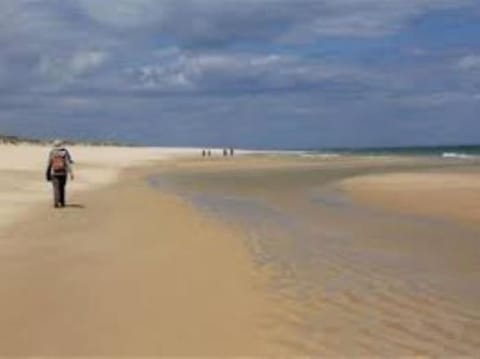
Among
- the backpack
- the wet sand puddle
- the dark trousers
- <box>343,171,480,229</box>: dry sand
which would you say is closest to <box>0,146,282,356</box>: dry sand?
the wet sand puddle

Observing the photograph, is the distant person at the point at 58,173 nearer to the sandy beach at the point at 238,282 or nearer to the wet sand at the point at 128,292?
the sandy beach at the point at 238,282

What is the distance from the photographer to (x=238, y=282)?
12.5m

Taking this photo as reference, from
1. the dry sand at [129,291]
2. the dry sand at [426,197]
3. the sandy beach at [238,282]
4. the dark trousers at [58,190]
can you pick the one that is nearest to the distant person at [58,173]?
the dark trousers at [58,190]

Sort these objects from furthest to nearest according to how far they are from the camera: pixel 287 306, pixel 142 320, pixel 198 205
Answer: pixel 198 205 → pixel 287 306 → pixel 142 320

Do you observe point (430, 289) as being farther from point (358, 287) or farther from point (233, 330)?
point (233, 330)

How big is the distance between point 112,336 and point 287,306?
8.24 ft

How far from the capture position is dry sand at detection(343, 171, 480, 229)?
23.8 m

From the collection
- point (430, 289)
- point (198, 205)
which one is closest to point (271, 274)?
point (430, 289)

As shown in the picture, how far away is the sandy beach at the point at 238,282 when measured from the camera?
9023mm

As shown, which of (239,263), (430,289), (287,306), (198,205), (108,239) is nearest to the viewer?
(287,306)

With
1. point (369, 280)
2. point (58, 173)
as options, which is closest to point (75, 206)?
point (58, 173)

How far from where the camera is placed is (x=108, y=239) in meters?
17.6

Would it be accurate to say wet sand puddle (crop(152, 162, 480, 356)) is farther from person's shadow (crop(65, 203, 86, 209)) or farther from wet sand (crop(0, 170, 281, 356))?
person's shadow (crop(65, 203, 86, 209))

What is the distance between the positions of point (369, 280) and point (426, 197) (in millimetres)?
17978
